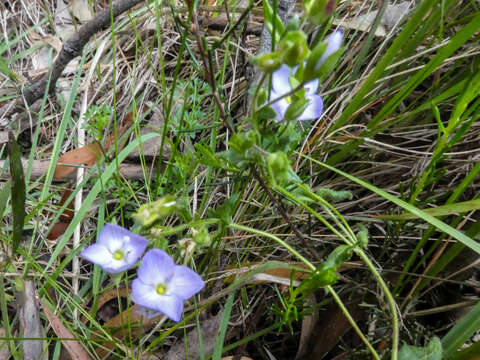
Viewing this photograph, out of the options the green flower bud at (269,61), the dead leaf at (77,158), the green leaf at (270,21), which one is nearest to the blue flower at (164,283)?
the green flower bud at (269,61)

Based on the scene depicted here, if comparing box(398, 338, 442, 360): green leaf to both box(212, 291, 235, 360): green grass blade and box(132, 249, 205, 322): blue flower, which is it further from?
box(132, 249, 205, 322): blue flower

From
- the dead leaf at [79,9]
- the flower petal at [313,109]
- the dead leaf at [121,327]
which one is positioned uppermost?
the dead leaf at [79,9]

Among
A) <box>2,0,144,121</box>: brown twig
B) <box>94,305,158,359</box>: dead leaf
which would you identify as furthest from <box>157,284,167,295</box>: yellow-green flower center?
<box>2,0,144,121</box>: brown twig

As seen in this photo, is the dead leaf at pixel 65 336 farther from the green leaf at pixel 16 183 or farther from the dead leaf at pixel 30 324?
the green leaf at pixel 16 183

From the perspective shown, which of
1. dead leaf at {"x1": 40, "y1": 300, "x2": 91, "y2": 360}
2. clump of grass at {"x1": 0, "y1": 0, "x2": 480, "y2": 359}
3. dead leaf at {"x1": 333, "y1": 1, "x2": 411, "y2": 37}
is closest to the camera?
clump of grass at {"x1": 0, "y1": 0, "x2": 480, "y2": 359}

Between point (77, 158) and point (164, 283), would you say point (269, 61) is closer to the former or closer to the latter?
point (164, 283)
